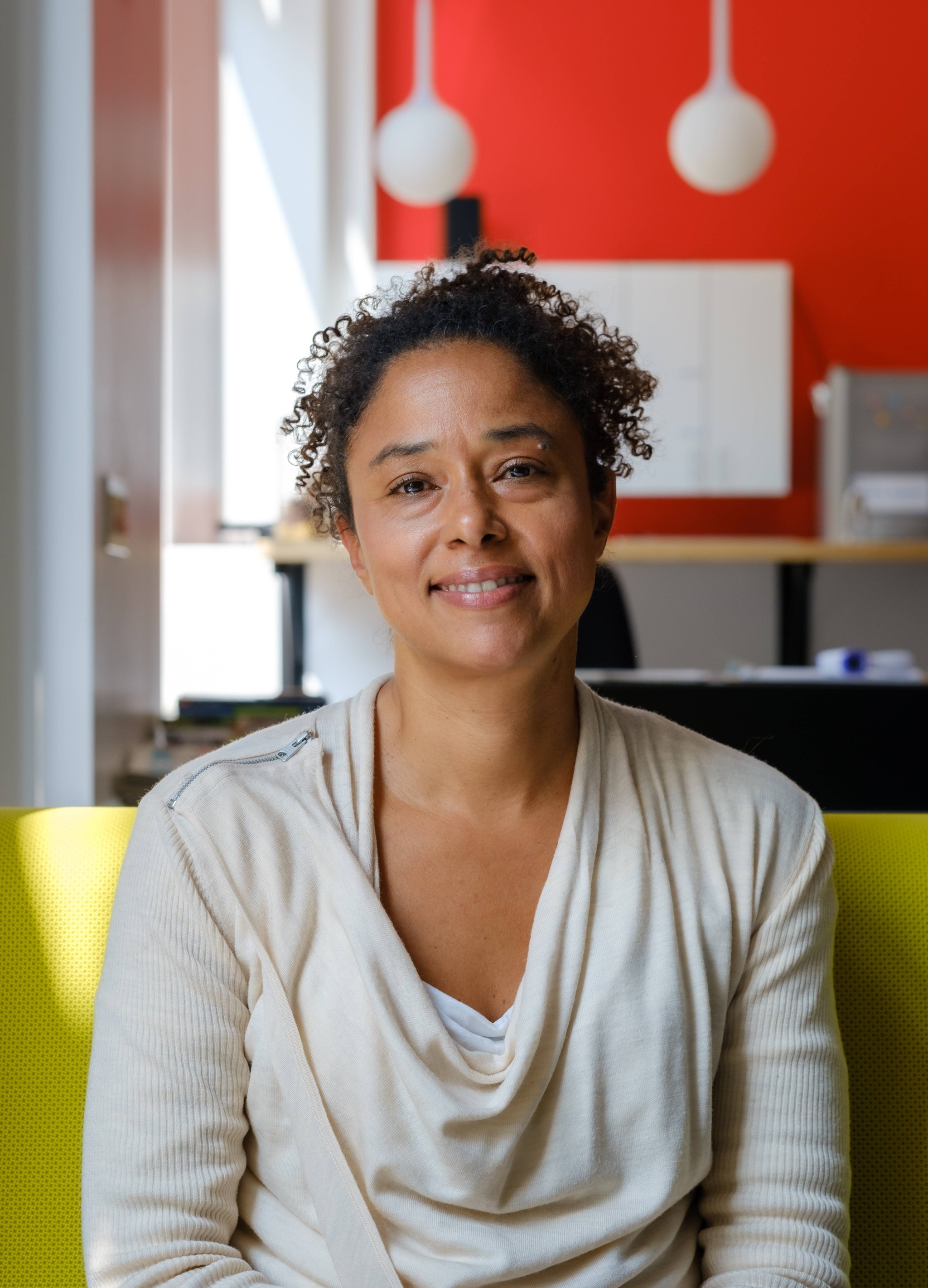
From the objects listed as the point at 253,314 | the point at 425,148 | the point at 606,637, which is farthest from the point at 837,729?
the point at 253,314

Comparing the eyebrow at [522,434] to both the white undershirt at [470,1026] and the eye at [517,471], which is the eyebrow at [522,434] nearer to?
the eye at [517,471]

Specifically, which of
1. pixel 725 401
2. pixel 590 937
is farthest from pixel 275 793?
pixel 725 401

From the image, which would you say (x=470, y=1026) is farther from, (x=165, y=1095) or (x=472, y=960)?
(x=165, y=1095)

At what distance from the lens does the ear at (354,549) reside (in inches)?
45.6

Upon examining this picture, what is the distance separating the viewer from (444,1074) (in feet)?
3.16

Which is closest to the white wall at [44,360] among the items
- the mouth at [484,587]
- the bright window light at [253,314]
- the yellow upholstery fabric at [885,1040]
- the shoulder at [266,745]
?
the shoulder at [266,745]

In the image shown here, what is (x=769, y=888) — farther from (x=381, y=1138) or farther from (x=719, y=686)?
(x=719, y=686)

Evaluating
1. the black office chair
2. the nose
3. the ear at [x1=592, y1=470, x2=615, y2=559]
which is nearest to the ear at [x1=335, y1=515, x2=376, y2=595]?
the ear at [x1=592, y1=470, x2=615, y2=559]

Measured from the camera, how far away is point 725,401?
586cm

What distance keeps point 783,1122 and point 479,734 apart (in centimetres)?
38

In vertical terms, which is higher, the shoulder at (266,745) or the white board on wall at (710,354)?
the white board on wall at (710,354)

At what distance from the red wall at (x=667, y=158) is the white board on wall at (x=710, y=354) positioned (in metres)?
0.39

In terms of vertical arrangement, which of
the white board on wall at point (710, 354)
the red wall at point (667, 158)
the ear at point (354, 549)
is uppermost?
the red wall at point (667, 158)

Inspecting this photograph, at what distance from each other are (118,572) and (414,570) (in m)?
1.45
